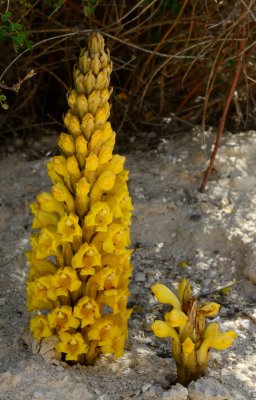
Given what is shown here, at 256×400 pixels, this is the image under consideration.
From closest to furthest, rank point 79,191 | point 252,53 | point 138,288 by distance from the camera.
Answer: point 79,191 < point 138,288 < point 252,53

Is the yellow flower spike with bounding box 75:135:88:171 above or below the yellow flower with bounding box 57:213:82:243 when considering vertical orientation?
above

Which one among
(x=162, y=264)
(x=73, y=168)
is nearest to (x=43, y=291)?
(x=73, y=168)

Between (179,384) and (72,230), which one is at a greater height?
(72,230)

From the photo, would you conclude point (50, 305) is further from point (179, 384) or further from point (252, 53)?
point (252, 53)

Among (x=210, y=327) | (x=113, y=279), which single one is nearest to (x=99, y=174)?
(x=113, y=279)

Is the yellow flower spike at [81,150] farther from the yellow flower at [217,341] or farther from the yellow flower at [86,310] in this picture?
the yellow flower at [217,341]

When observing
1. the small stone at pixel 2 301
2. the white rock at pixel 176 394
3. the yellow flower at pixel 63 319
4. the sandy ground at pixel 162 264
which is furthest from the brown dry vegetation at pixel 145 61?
the white rock at pixel 176 394

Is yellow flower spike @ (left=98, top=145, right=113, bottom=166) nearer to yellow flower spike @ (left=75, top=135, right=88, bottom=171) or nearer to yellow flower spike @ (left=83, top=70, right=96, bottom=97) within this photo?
yellow flower spike @ (left=75, top=135, right=88, bottom=171)

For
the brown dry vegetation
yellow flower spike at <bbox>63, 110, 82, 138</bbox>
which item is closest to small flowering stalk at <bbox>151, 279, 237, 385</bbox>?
yellow flower spike at <bbox>63, 110, 82, 138</bbox>
